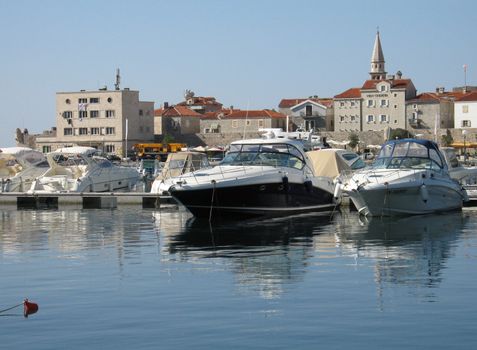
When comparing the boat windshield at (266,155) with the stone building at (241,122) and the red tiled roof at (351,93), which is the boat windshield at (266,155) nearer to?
the stone building at (241,122)

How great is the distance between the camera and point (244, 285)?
65.2 feet

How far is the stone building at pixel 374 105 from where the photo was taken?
130 meters

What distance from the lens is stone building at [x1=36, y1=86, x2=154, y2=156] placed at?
124438mm

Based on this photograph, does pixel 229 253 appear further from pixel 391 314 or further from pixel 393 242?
pixel 391 314

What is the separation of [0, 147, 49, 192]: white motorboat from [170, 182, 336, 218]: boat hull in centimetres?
1535

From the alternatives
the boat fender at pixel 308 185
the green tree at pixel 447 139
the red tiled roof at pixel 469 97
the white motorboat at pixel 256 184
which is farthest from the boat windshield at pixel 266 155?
the red tiled roof at pixel 469 97

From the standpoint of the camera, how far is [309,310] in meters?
17.2

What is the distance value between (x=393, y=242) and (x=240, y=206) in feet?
24.4

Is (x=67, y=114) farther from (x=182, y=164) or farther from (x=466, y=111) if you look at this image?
(x=182, y=164)

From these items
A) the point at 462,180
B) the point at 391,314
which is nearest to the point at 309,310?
the point at 391,314

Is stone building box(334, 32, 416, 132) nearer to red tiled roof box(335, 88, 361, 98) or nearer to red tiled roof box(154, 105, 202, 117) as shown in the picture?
red tiled roof box(335, 88, 361, 98)

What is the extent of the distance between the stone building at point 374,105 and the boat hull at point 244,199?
95.1 meters

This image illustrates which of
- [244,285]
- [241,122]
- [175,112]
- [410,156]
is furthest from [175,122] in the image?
[244,285]

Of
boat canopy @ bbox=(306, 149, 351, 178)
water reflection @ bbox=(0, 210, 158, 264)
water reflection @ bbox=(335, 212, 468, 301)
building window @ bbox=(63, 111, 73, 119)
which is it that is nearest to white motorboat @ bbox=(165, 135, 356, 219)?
water reflection @ bbox=(335, 212, 468, 301)
